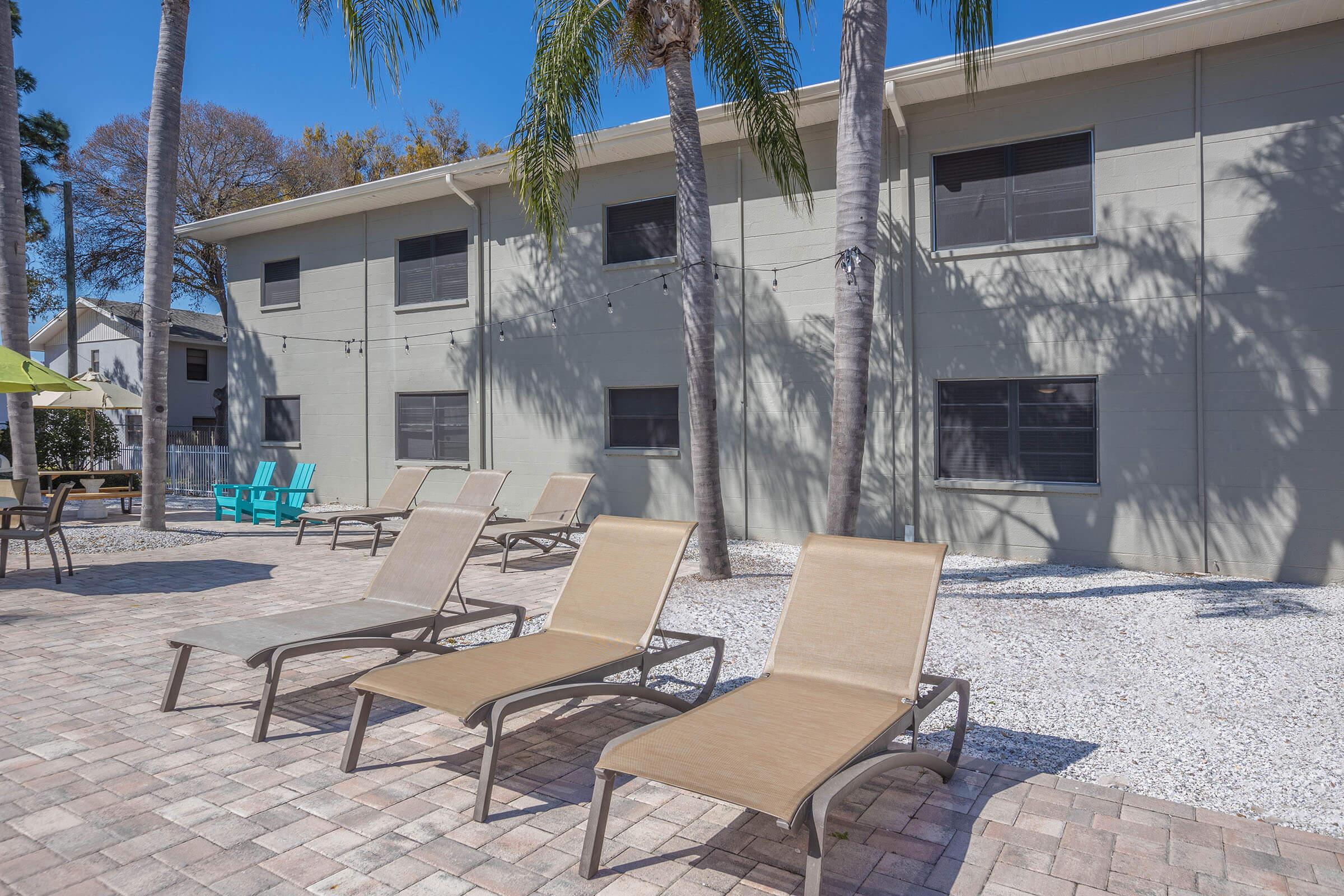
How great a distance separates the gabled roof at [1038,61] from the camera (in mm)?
8664

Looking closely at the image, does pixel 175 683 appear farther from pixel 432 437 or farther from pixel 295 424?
pixel 295 424

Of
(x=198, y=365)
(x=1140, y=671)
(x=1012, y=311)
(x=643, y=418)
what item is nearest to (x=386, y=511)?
(x=643, y=418)

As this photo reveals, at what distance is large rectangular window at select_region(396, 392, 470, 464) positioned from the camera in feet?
50.8

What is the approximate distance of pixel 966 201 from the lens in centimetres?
1086

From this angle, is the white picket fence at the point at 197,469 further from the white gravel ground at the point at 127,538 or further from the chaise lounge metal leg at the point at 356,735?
the chaise lounge metal leg at the point at 356,735

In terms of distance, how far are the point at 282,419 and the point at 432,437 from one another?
185 inches

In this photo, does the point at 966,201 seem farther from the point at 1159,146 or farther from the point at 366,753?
the point at 366,753

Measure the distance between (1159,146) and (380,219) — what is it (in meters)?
13.3

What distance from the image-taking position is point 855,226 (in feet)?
22.8

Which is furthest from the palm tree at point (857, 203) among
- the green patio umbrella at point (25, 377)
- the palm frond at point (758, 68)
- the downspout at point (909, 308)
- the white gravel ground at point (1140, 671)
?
the green patio umbrella at point (25, 377)

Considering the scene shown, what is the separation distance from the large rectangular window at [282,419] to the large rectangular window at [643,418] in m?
8.20

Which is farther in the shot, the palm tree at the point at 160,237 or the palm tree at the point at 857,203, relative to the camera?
the palm tree at the point at 160,237

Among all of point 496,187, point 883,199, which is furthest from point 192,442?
point 883,199

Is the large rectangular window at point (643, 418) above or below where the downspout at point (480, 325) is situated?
below
